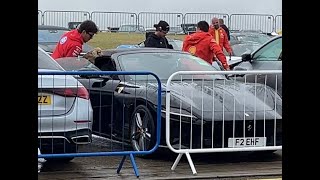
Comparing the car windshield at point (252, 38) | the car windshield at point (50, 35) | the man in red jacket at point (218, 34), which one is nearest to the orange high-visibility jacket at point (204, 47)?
the man in red jacket at point (218, 34)

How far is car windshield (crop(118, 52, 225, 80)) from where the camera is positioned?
26.1 feet

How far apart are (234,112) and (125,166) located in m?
1.29

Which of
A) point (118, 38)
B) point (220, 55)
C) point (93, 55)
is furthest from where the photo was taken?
point (118, 38)

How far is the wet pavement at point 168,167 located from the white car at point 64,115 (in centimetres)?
29

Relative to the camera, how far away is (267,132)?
279 inches

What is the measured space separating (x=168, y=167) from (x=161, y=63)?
5.67 feet

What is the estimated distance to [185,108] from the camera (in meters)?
6.88

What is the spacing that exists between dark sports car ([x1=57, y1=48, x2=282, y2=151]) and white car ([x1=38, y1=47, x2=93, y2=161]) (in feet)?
0.50

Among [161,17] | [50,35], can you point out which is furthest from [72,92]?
[161,17]

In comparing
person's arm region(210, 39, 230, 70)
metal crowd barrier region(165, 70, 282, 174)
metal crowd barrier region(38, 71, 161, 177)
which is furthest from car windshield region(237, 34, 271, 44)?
metal crowd barrier region(38, 71, 161, 177)

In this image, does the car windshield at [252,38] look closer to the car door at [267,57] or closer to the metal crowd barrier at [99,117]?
the car door at [267,57]

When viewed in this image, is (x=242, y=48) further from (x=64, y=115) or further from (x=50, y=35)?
(x=64, y=115)
